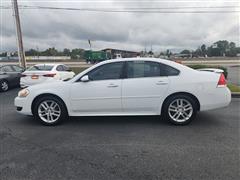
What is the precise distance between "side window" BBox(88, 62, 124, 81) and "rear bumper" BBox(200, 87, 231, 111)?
6.64 ft

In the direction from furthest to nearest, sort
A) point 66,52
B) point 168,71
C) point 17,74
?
point 66,52 → point 17,74 → point 168,71

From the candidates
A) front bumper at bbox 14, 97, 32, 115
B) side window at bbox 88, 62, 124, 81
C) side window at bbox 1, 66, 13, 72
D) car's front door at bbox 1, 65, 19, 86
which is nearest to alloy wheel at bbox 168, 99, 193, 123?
side window at bbox 88, 62, 124, 81

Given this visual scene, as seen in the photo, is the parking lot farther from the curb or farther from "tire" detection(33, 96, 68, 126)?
the curb

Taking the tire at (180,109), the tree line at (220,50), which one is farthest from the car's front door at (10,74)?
the tree line at (220,50)

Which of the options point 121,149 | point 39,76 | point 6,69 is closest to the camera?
point 121,149

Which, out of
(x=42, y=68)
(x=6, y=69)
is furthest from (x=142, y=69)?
(x=6, y=69)

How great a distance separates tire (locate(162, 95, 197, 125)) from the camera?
436cm

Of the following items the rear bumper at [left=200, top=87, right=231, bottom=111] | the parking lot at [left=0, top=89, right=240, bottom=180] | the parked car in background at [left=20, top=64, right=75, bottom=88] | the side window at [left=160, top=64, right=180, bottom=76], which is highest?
the side window at [left=160, top=64, right=180, bottom=76]

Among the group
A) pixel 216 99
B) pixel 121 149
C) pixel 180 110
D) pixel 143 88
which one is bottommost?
pixel 121 149

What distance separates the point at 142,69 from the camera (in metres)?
4.50

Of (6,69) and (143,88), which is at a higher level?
(6,69)

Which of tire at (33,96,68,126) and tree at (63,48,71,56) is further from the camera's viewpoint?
tree at (63,48,71,56)

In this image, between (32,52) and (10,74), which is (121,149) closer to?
(10,74)

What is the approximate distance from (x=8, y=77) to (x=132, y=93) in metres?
8.34
